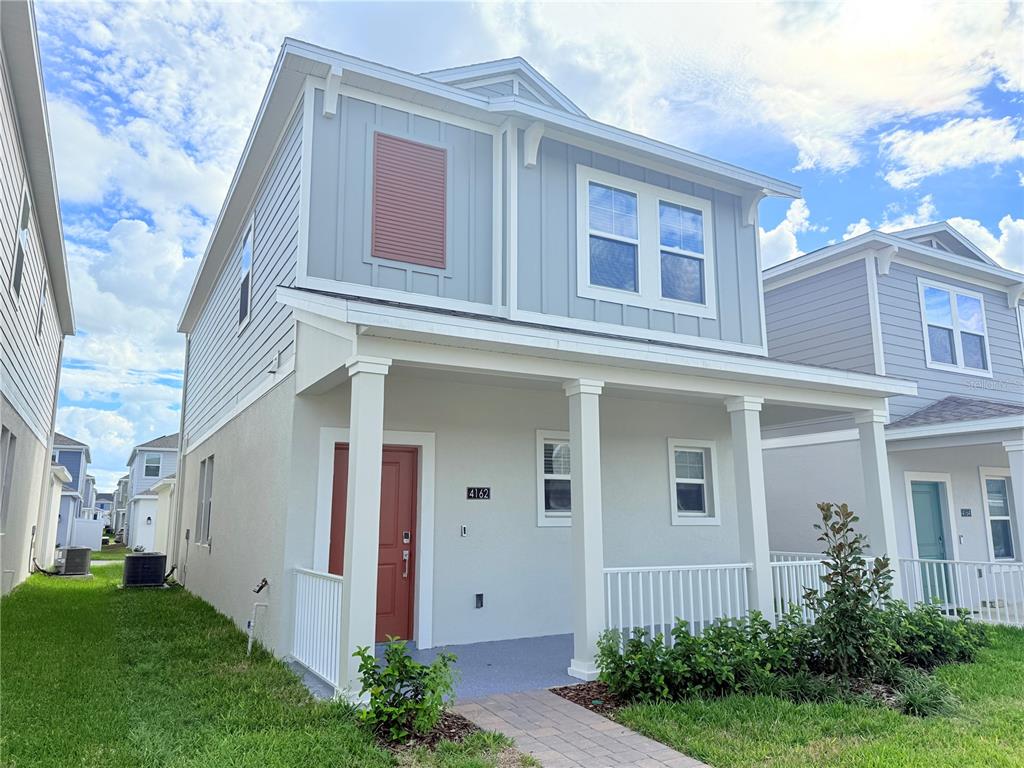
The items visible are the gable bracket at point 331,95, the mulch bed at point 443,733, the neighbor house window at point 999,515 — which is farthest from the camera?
the neighbor house window at point 999,515

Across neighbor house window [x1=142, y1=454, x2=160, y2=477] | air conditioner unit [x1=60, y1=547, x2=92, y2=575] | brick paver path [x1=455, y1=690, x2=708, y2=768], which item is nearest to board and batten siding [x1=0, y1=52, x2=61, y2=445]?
air conditioner unit [x1=60, y1=547, x2=92, y2=575]

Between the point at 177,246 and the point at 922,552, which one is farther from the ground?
the point at 177,246

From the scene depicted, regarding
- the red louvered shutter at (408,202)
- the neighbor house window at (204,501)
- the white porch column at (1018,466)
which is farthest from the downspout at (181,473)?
the white porch column at (1018,466)

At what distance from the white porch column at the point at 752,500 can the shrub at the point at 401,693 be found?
367 cm

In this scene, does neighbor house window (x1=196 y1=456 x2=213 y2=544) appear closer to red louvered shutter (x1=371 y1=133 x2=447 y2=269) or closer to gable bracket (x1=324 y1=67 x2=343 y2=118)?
red louvered shutter (x1=371 y1=133 x2=447 y2=269)

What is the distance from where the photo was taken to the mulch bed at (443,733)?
4.34 metres

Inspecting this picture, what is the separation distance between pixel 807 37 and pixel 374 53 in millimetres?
5408

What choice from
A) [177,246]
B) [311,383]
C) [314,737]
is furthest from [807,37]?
[177,246]

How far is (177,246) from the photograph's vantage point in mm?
19094

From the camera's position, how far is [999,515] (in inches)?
515

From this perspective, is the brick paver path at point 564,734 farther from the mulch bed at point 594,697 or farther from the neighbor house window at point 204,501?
the neighbor house window at point 204,501

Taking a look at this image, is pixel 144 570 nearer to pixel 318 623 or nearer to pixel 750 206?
pixel 318 623

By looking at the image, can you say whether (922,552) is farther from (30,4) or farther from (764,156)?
(30,4)

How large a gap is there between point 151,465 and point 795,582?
120ft
